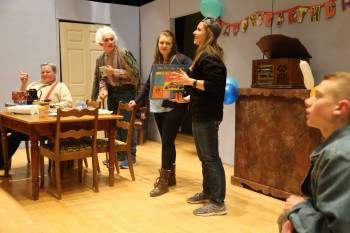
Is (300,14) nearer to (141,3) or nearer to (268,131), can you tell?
(268,131)

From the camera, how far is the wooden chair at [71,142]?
3129 millimetres

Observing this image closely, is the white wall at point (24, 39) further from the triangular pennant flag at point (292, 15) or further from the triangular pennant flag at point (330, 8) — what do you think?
the triangular pennant flag at point (330, 8)

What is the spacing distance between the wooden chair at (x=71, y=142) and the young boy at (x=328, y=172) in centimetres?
237

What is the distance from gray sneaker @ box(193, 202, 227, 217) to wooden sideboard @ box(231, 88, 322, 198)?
66 centimetres

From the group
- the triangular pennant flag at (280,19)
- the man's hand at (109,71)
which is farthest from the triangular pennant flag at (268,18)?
the man's hand at (109,71)

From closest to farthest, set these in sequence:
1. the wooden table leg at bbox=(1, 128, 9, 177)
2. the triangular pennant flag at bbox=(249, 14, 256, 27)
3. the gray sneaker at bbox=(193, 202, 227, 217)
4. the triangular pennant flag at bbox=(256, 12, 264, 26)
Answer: the gray sneaker at bbox=(193, 202, 227, 217) < the wooden table leg at bbox=(1, 128, 9, 177) < the triangular pennant flag at bbox=(256, 12, 264, 26) < the triangular pennant flag at bbox=(249, 14, 256, 27)

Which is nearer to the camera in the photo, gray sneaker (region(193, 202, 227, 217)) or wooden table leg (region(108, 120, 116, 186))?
gray sneaker (region(193, 202, 227, 217))

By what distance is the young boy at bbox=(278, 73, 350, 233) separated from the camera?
93cm

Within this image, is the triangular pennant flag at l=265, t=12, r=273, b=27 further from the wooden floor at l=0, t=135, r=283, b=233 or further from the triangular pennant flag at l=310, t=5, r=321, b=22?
the wooden floor at l=0, t=135, r=283, b=233

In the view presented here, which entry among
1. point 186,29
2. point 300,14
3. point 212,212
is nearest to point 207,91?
point 212,212

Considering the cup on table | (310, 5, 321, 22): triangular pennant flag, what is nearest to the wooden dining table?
the cup on table

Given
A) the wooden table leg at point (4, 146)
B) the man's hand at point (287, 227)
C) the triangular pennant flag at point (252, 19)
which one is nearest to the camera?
the man's hand at point (287, 227)

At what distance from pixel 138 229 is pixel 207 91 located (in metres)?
1.10

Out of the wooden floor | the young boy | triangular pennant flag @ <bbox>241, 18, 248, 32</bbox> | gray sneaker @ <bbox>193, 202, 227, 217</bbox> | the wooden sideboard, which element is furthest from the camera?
triangular pennant flag @ <bbox>241, 18, 248, 32</bbox>
